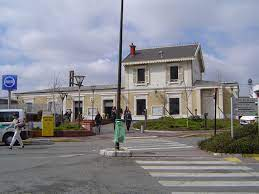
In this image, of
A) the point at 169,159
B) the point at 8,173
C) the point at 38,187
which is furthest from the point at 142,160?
the point at 38,187

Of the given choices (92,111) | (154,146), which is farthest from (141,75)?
(154,146)

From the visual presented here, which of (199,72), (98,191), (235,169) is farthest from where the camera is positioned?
(199,72)

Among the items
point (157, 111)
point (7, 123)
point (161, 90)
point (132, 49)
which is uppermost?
point (132, 49)

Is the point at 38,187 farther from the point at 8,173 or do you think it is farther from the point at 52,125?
the point at 52,125

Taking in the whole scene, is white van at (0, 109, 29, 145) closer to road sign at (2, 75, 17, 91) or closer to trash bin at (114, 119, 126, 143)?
road sign at (2, 75, 17, 91)

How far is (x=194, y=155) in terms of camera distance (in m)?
17.0

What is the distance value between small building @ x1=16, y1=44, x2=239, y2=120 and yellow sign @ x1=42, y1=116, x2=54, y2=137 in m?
17.5

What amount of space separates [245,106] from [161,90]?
105 ft

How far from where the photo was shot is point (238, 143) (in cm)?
1670

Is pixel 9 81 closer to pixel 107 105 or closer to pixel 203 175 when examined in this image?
pixel 203 175

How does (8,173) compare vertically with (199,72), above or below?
below

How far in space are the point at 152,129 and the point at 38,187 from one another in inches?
1043

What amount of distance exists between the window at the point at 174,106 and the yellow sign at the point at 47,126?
72.3 ft

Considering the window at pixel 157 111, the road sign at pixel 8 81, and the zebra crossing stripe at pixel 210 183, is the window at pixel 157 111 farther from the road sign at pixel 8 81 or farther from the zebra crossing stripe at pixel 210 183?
the zebra crossing stripe at pixel 210 183
